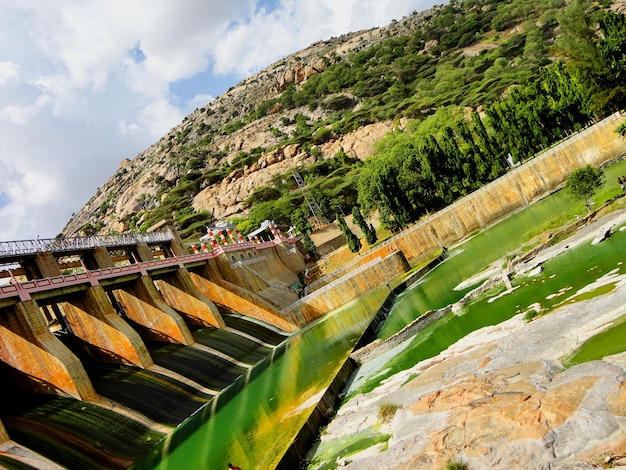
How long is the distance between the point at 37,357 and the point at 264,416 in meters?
12.9

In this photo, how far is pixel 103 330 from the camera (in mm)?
31172

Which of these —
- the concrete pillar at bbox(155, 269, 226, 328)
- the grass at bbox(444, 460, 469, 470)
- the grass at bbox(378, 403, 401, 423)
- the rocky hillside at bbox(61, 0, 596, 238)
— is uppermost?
the rocky hillside at bbox(61, 0, 596, 238)

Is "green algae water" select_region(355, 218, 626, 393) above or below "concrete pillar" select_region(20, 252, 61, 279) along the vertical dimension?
below

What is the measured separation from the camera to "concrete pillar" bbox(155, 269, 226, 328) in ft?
130

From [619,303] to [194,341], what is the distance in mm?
28757

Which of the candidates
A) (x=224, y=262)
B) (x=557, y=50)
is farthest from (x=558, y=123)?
(x=224, y=262)

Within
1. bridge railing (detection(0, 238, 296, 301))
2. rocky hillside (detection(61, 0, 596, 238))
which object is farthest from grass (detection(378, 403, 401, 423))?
rocky hillside (detection(61, 0, 596, 238))

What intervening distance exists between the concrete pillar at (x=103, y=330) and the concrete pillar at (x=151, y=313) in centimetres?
414

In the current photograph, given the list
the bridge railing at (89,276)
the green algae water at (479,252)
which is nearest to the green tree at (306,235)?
the bridge railing at (89,276)

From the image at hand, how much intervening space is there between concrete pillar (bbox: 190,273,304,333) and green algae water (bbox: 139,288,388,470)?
8.08 metres

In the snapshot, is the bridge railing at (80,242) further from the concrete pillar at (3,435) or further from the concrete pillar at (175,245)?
the concrete pillar at (3,435)

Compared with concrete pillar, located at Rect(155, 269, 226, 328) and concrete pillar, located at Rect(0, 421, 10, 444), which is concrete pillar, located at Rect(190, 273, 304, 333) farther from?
concrete pillar, located at Rect(0, 421, 10, 444)

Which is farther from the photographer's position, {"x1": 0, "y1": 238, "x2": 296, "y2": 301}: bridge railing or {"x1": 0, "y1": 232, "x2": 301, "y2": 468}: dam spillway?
{"x1": 0, "y1": 238, "x2": 296, "y2": 301}: bridge railing

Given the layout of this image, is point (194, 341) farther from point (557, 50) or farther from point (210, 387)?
point (557, 50)
